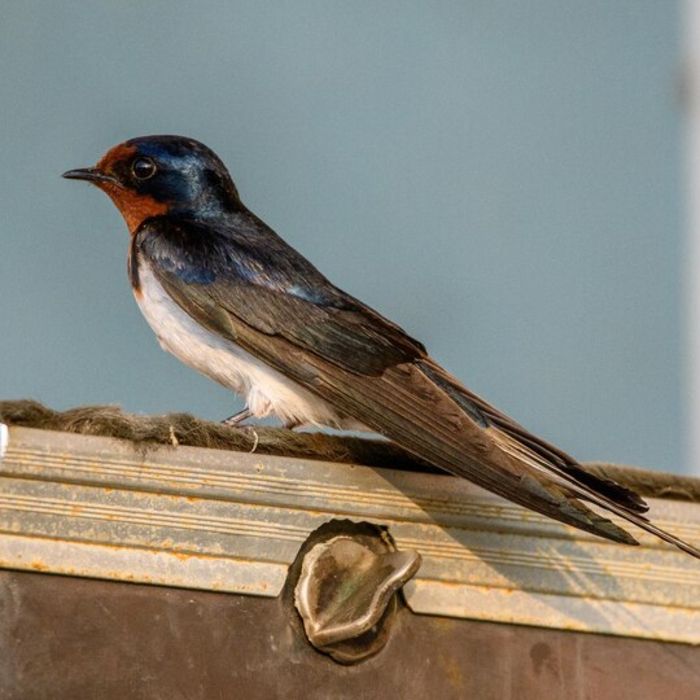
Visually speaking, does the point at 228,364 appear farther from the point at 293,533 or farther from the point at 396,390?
the point at 293,533

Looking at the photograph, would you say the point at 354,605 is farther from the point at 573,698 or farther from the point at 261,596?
the point at 573,698

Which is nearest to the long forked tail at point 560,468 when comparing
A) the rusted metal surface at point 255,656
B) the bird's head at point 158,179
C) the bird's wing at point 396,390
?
the bird's wing at point 396,390

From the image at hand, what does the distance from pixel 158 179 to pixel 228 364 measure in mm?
367

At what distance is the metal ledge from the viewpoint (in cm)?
188

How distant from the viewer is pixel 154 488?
1.90m

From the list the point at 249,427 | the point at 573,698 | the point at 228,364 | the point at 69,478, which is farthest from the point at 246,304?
the point at 573,698

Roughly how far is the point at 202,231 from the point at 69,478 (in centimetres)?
66

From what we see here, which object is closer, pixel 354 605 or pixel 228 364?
pixel 354 605

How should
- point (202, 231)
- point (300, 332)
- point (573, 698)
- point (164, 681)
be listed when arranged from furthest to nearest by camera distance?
1. point (202, 231)
2. point (300, 332)
3. point (573, 698)
4. point (164, 681)

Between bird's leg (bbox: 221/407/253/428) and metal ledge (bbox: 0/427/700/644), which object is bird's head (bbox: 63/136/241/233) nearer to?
bird's leg (bbox: 221/407/253/428)

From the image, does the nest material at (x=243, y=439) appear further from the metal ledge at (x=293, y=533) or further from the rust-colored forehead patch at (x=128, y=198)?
the rust-colored forehead patch at (x=128, y=198)

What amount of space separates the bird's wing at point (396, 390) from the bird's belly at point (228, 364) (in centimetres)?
2

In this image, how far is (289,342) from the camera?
2.27 metres

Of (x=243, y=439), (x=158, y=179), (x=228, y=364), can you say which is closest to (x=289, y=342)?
(x=228, y=364)
